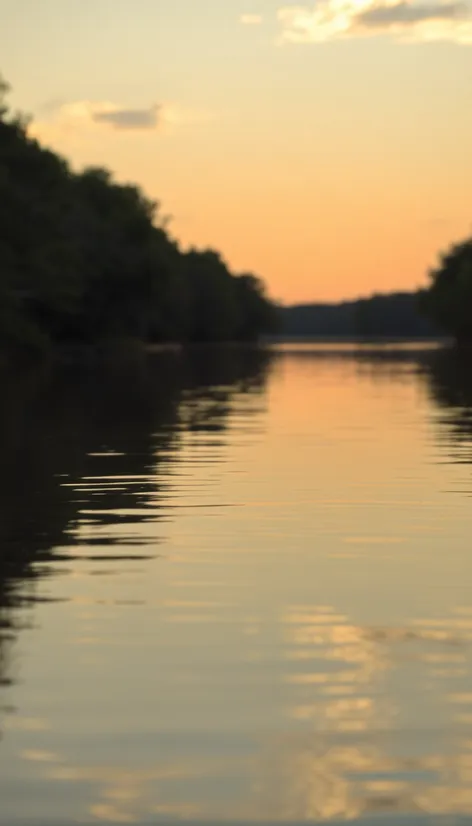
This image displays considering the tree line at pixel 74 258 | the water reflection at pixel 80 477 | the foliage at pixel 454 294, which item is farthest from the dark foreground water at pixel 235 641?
the foliage at pixel 454 294

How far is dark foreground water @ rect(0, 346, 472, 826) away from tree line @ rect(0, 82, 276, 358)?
4953 cm

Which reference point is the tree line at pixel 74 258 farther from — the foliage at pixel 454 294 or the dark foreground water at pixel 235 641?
the dark foreground water at pixel 235 641

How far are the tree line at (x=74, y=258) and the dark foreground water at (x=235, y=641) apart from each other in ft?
162

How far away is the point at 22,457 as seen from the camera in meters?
20.4

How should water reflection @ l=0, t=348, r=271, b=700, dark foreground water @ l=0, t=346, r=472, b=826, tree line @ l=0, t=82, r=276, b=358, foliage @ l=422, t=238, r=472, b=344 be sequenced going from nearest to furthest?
dark foreground water @ l=0, t=346, r=472, b=826
water reflection @ l=0, t=348, r=271, b=700
tree line @ l=0, t=82, r=276, b=358
foliage @ l=422, t=238, r=472, b=344

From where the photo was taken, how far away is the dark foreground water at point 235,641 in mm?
5887

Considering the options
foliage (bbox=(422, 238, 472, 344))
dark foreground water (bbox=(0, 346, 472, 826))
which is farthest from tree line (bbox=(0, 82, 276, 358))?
dark foreground water (bbox=(0, 346, 472, 826))

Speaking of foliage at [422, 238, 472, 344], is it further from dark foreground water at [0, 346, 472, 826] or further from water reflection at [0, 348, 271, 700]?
dark foreground water at [0, 346, 472, 826]

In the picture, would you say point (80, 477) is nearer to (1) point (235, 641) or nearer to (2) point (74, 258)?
(1) point (235, 641)

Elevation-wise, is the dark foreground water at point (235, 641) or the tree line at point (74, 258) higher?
the tree line at point (74, 258)

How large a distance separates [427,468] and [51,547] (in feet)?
25.9

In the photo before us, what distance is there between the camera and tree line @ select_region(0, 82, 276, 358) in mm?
72938

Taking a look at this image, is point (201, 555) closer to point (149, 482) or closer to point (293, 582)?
point (293, 582)

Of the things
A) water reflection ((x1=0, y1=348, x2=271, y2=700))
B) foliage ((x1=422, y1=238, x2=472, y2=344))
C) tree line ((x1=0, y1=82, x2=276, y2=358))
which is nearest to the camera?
water reflection ((x1=0, y1=348, x2=271, y2=700))
